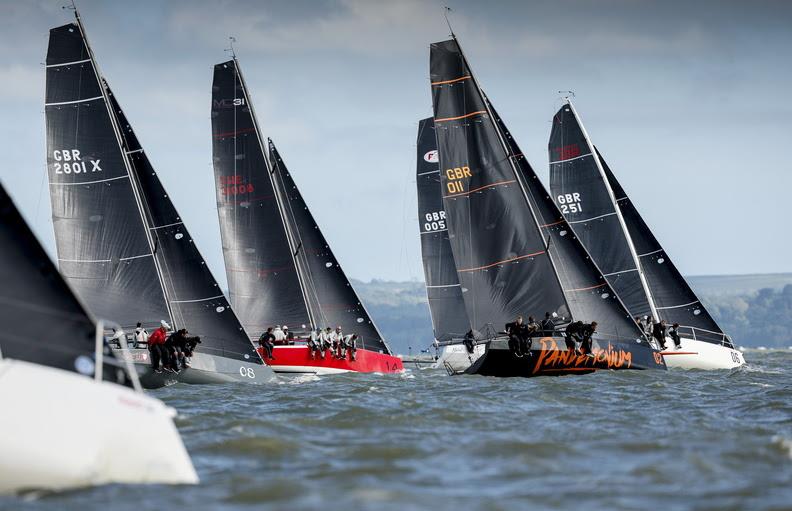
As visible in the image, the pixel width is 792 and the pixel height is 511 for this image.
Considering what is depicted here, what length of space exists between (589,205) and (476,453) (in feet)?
92.5

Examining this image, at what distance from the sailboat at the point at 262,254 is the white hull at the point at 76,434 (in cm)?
2567

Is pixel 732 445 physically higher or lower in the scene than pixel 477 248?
lower

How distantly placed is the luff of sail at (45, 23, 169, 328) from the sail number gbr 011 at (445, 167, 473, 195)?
804 centimetres

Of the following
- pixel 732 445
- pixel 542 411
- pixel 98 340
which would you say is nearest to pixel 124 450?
pixel 98 340

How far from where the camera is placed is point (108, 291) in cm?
3003

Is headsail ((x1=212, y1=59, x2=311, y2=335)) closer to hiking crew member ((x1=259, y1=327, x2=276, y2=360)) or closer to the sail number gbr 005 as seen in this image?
hiking crew member ((x1=259, y1=327, x2=276, y2=360))

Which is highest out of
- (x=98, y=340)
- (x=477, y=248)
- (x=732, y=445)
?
(x=477, y=248)

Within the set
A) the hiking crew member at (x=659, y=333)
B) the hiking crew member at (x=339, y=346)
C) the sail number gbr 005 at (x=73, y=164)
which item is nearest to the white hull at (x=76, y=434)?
the sail number gbr 005 at (x=73, y=164)

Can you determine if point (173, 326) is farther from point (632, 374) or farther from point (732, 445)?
point (732, 445)

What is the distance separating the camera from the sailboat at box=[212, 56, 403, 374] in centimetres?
3834

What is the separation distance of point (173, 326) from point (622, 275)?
54.0 feet

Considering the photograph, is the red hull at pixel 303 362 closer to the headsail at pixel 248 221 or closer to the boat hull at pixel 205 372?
the headsail at pixel 248 221

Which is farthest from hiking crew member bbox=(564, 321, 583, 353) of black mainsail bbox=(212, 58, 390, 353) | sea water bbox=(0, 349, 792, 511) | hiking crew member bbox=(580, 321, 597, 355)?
black mainsail bbox=(212, 58, 390, 353)

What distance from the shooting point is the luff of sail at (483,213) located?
101ft
